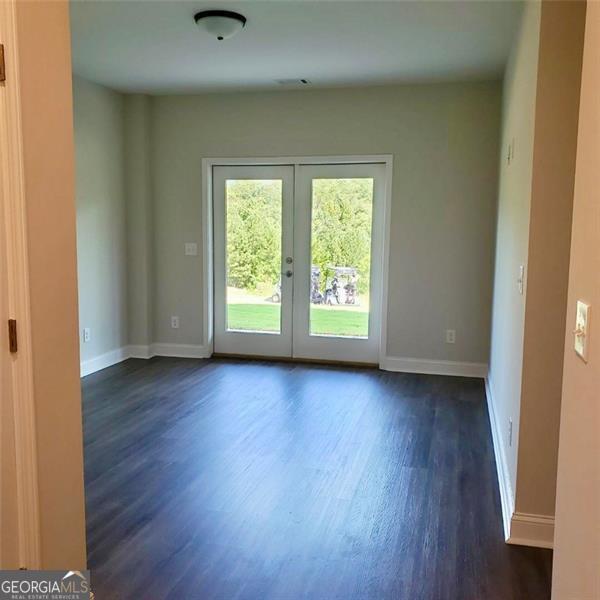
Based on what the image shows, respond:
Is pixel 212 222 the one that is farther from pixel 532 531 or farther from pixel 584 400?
pixel 584 400

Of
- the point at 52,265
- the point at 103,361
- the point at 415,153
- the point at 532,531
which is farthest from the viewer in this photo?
the point at 103,361

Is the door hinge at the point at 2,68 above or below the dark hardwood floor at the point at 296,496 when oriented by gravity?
above

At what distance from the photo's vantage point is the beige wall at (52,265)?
57.8 inches

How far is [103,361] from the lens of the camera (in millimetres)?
5336

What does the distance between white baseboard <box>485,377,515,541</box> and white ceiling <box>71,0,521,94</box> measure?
250 cm

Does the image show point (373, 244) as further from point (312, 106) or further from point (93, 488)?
point (93, 488)

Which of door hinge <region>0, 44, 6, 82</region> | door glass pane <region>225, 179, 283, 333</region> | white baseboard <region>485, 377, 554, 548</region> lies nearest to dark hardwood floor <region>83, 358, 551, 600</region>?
white baseboard <region>485, 377, 554, 548</region>

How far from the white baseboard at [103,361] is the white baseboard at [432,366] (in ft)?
8.51

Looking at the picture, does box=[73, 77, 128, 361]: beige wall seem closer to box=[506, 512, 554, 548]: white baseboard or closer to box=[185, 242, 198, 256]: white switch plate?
box=[185, 242, 198, 256]: white switch plate

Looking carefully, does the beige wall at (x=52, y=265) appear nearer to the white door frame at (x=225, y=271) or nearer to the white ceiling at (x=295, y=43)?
the white ceiling at (x=295, y=43)

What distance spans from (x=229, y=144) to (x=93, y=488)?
12.0 ft

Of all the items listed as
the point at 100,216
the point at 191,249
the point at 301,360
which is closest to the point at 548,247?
the point at 301,360

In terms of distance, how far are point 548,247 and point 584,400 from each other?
1.23m

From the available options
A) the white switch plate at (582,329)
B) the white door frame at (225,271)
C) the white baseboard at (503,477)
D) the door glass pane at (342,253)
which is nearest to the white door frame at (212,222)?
the white door frame at (225,271)
